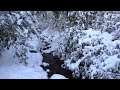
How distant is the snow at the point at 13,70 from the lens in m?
5.05

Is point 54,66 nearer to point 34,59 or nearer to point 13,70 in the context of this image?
point 34,59

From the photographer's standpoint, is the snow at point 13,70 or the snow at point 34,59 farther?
the snow at point 34,59

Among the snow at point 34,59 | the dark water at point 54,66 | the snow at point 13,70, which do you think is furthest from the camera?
the snow at point 34,59

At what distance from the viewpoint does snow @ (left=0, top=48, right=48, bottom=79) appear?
5.05 meters

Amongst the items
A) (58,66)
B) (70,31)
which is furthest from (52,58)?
(70,31)

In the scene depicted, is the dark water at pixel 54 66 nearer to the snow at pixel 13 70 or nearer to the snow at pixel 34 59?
the snow at pixel 34 59

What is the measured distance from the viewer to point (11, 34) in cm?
549

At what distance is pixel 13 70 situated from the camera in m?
5.45

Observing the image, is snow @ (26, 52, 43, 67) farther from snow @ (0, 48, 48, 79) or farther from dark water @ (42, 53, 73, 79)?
snow @ (0, 48, 48, 79)

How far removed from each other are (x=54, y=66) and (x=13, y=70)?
1890 mm

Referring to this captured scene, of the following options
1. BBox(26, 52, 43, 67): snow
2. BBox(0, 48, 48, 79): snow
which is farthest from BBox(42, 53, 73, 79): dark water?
BBox(0, 48, 48, 79): snow

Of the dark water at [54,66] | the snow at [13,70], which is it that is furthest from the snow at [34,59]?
the snow at [13,70]

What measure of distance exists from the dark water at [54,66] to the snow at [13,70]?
779 millimetres
